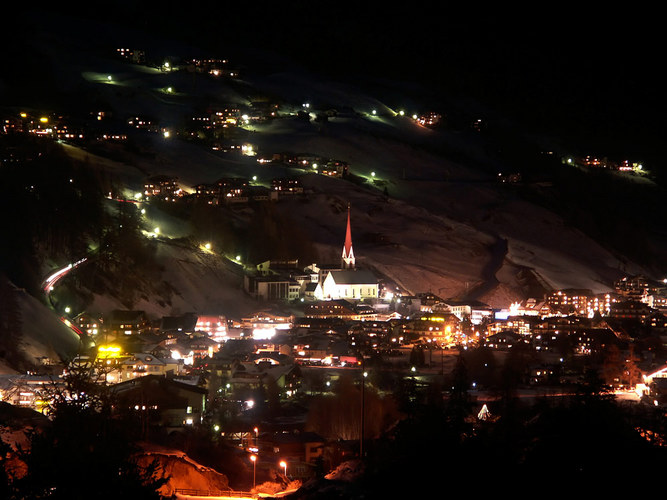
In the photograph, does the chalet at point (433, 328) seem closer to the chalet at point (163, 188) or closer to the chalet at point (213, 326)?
the chalet at point (213, 326)

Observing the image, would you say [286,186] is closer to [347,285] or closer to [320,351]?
[347,285]

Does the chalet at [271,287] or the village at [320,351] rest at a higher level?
the chalet at [271,287]

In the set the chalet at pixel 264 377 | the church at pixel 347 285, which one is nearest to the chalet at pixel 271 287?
the church at pixel 347 285

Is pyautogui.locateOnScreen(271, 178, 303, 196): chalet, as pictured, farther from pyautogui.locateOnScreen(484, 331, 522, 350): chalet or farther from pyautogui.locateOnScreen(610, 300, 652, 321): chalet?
pyautogui.locateOnScreen(484, 331, 522, 350): chalet

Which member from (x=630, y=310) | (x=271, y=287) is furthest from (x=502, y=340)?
(x=271, y=287)

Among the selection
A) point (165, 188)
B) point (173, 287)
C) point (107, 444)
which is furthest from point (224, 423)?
point (165, 188)

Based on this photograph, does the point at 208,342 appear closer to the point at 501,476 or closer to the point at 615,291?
the point at 501,476
